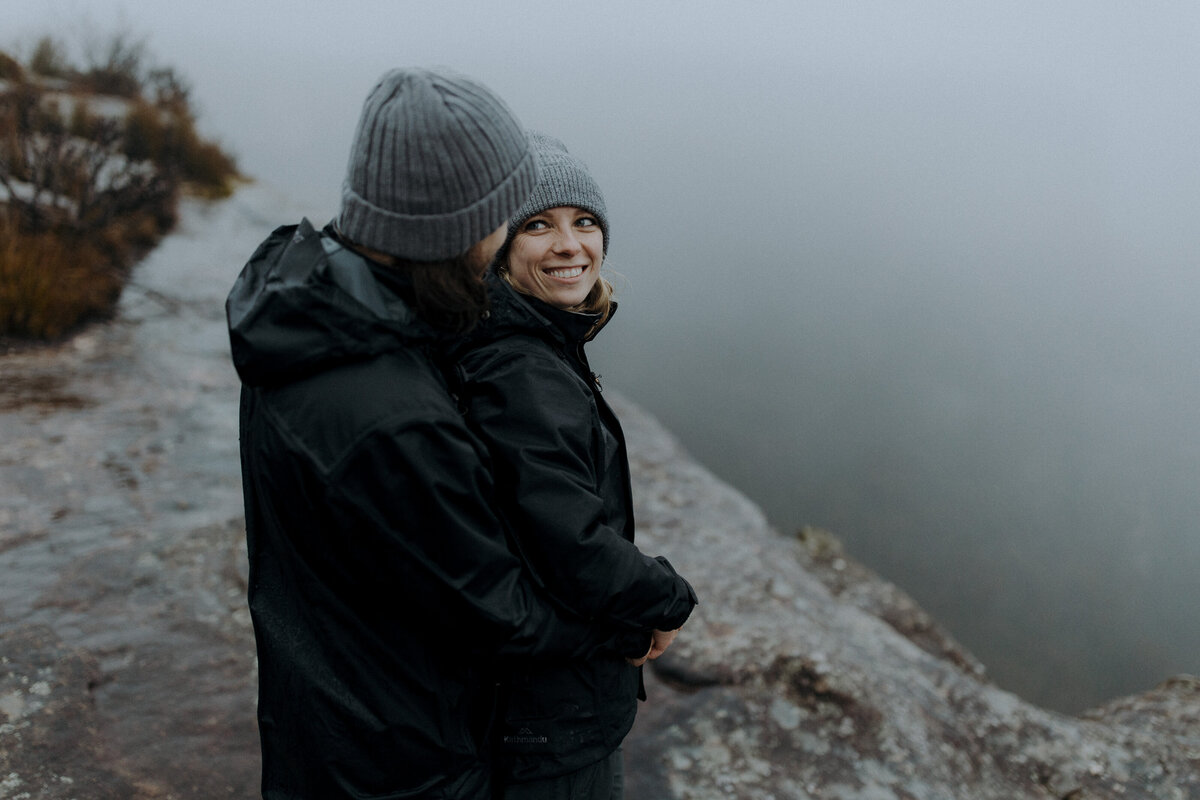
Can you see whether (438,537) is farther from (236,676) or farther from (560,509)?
(236,676)

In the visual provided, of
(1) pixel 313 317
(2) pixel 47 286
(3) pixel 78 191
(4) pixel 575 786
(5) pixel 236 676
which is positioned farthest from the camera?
(3) pixel 78 191

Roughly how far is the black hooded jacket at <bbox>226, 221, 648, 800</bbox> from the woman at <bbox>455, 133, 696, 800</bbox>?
65 mm

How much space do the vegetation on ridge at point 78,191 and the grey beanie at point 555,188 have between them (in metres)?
3.88

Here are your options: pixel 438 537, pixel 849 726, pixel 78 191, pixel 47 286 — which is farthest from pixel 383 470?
pixel 78 191

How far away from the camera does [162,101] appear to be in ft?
33.6

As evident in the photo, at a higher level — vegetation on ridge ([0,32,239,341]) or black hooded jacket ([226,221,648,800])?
black hooded jacket ([226,221,648,800])

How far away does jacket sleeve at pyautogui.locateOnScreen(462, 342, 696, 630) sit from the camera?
→ 1063 mm

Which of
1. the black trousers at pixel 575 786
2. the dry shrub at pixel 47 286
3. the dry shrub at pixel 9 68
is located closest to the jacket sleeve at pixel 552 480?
the black trousers at pixel 575 786

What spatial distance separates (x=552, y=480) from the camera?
3.50 ft

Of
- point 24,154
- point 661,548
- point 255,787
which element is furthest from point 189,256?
point 255,787

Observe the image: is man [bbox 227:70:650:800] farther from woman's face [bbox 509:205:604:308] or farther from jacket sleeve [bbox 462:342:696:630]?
woman's face [bbox 509:205:604:308]

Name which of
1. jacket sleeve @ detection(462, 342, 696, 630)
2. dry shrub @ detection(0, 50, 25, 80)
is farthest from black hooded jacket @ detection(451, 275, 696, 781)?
dry shrub @ detection(0, 50, 25, 80)

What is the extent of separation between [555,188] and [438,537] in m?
0.68

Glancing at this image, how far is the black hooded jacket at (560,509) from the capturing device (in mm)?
1071
